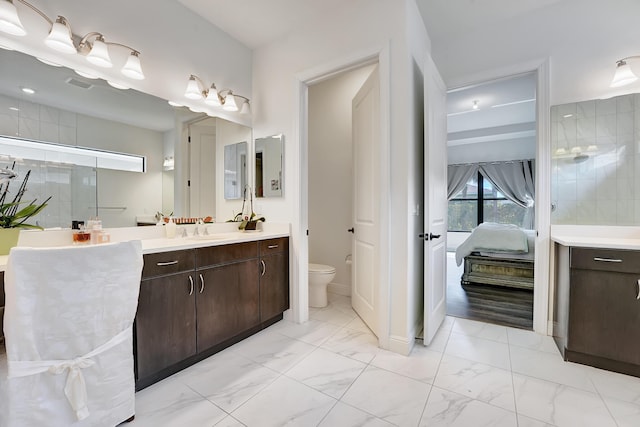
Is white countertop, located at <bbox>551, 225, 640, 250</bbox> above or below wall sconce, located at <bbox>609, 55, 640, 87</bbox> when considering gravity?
below

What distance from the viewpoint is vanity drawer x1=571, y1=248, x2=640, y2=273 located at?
1.75m

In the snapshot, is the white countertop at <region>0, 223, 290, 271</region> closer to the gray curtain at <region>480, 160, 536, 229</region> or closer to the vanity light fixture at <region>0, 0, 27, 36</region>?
the vanity light fixture at <region>0, 0, 27, 36</region>

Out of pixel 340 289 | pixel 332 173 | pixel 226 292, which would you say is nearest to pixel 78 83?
pixel 226 292

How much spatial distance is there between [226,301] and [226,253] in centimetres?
36

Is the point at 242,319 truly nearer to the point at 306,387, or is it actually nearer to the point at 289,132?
the point at 306,387

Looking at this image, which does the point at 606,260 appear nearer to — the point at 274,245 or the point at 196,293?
the point at 274,245

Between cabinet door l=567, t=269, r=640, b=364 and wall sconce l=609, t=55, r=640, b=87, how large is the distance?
150cm

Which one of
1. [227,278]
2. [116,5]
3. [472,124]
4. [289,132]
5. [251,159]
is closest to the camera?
[116,5]

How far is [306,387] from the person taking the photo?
1.65 meters

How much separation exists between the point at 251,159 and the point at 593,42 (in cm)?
312

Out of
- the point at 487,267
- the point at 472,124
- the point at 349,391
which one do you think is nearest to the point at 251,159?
the point at 349,391

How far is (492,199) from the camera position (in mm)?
6855

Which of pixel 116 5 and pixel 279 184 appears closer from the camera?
pixel 116 5

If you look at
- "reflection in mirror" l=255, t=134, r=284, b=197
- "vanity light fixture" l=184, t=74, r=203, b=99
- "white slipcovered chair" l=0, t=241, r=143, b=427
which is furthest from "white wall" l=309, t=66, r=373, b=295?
"white slipcovered chair" l=0, t=241, r=143, b=427
